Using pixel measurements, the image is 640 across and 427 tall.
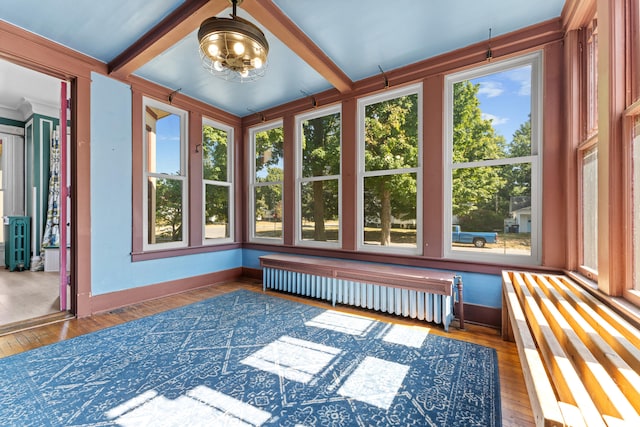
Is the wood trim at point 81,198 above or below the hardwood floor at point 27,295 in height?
above

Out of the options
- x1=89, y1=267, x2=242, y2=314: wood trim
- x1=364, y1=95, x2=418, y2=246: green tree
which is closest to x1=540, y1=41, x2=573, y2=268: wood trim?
x1=364, y1=95, x2=418, y2=246: green tree

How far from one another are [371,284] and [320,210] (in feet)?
5.14

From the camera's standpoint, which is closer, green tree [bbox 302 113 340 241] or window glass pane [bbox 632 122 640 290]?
window glass pane [bbox 632 122 640 290]

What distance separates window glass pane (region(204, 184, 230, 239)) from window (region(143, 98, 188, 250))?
16.9 inches

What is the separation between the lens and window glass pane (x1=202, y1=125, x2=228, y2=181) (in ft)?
16.0

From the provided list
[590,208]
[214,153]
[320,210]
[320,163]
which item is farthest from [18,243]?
[590,208]

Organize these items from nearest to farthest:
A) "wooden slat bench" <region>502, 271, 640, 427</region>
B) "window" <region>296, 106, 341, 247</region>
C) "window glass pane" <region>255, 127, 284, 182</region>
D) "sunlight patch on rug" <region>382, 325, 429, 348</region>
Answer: "wooden slat bench" <region>502, 271, 640, 427</region> → "sunlight patch on rug" <region>382, 325, 429, 348</region> → "window" <region>296, 106, 341, 247</region> → "window glass pane" <region>255, 127, 284, 182</region>

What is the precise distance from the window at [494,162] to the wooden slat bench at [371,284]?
590 millimetres

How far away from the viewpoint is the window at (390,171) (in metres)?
3.62

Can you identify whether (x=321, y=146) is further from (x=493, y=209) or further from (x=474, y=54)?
(x=493, y=209)

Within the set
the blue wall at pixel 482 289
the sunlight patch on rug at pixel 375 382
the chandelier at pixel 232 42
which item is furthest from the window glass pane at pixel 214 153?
the blue wall at pixel 482 289

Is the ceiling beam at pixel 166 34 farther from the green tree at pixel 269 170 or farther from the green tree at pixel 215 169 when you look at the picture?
the green tree at pixel 269 170

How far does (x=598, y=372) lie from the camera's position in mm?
1010

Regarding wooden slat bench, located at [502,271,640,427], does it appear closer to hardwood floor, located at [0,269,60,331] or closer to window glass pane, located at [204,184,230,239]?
window glass pane, located at [204,184,230,239]
